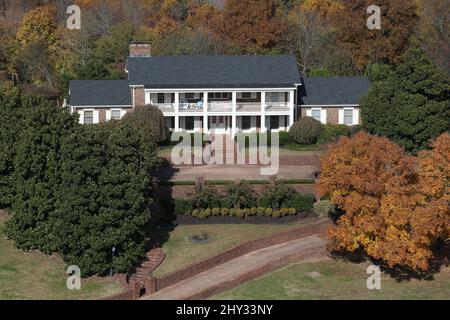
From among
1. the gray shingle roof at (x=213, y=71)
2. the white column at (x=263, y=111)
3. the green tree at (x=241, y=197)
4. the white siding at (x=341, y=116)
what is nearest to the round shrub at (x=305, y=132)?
the white column at (x=263, y=111)

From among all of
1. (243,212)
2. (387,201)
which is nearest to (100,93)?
(243,212)

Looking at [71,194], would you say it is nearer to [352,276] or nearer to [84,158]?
[84,158]

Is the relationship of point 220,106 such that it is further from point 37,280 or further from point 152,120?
point 37,280

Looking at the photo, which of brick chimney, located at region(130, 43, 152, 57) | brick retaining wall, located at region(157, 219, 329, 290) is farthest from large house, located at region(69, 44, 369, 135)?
brick retaining wall, located at region(157, 219, 329, 290)

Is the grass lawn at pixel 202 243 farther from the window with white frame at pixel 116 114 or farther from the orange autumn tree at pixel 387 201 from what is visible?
the window with white frame at pixel 116 114

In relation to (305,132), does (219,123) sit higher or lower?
higher

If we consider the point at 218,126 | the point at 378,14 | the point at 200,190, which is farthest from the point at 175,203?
the point at 378,14

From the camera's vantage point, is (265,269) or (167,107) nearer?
(265,269)

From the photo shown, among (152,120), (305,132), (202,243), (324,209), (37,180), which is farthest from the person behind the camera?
(305,132)
